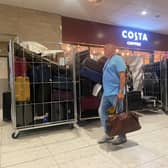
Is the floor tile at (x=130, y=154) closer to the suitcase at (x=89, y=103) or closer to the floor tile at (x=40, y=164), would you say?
the floor tile at (x=40, y=164)

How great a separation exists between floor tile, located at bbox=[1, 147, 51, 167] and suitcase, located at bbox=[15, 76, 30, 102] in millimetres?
818

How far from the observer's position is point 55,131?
3197 millimetres

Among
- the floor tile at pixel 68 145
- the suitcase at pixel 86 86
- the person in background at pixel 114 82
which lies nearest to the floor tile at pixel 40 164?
the floor tile at pixel 68 145

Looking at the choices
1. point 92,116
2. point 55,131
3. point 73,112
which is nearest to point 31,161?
point 55,131

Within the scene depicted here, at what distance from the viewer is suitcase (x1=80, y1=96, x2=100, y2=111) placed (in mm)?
3416

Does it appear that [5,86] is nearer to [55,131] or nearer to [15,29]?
[15,29]

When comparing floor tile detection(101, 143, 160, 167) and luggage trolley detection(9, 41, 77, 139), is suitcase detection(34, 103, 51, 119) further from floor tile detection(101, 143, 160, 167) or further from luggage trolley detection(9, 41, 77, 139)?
floor tile detection(101, 143, 160, 167)

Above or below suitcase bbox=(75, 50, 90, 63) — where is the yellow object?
below

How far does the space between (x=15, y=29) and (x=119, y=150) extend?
404 centimetres

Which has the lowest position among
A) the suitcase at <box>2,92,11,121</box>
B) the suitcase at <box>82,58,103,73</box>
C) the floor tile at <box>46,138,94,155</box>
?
the floor tile at <box>46,138,94,155</box>

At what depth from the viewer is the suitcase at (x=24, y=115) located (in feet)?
9.41

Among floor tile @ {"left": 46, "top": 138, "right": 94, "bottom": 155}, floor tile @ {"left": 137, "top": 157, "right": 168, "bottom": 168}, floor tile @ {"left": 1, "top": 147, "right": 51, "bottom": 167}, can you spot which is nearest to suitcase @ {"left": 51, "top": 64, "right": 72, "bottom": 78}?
floor tile @ {"left": 46, "top": 138, "right": 94, "bottom": 155}

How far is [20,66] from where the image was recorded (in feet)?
9.37

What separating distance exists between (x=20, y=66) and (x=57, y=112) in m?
0.99
